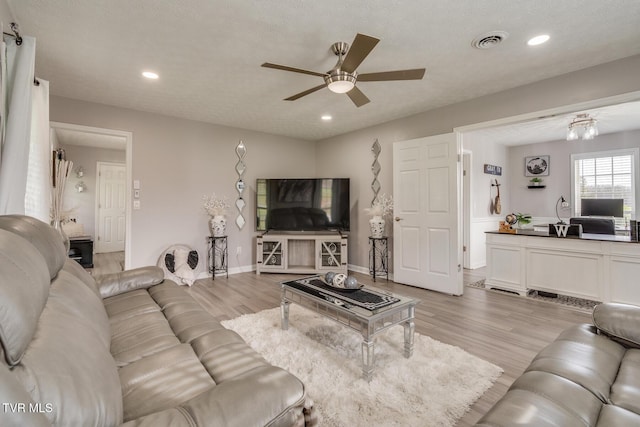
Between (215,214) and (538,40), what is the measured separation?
4.30m

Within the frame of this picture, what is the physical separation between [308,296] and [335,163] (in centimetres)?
367

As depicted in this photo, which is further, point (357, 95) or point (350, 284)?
point (357, 95)

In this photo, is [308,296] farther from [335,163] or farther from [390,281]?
[335,163]

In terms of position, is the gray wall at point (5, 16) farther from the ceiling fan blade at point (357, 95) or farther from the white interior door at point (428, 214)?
the white interior door at point (428, 214)

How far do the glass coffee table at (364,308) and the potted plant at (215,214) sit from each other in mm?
2417

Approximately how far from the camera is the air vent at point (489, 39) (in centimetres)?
227

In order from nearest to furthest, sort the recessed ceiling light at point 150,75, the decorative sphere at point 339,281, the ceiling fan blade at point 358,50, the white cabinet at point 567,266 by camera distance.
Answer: the ceiling fan blade at point 358,50 → the decorative sphere at point 339,281 → the recessed ceiling light at point 150,75 → the white cabinet at point 567,266

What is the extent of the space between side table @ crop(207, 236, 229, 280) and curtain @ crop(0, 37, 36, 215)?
2.76 m

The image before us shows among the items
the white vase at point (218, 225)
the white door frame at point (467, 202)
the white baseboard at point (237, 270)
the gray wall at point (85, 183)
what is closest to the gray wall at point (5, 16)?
the white vase at point (218, 225)

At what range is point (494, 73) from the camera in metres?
2.96

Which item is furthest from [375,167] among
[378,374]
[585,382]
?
[585,382]

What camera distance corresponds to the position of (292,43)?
7.92 ft

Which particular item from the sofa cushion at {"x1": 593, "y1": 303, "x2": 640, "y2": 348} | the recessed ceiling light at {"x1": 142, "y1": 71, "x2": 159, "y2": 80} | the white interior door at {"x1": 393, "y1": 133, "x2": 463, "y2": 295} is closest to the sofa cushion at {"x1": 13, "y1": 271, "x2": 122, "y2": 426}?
the sofa cushion at {"x1": 593, "y1": 303, "x2": 640, "y2": 348}

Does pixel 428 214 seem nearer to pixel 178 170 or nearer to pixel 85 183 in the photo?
pixel 178 170
